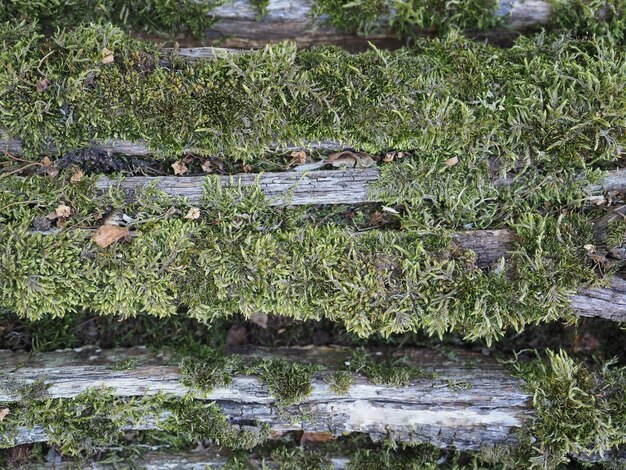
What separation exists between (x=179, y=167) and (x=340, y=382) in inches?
92.1

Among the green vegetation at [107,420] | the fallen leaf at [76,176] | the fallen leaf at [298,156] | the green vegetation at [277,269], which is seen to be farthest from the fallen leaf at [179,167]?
the green vegetation at [107,420]

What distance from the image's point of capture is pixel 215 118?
436 cm

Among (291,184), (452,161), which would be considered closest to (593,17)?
(452,161)

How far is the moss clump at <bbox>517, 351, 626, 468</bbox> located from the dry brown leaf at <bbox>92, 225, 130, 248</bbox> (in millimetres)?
3721

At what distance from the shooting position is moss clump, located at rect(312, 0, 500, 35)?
4672 mm

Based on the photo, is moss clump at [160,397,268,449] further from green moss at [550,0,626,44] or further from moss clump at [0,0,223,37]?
green moss at [550,0,626,44]

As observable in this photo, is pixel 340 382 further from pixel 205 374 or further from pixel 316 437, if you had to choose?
pixel 205 374

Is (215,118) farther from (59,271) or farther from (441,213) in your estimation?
(441,213)

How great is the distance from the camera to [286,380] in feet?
15.4

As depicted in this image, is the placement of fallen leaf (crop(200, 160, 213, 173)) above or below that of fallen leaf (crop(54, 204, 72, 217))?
above

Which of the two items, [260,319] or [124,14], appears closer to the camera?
[124,14]

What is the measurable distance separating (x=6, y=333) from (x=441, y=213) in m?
4.19

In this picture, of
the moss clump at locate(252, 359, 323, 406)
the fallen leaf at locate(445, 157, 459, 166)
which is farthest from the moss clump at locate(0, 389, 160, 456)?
the fallen leaf at locate(445, 157, 459, 166)

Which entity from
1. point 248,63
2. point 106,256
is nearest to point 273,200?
point 248,63
